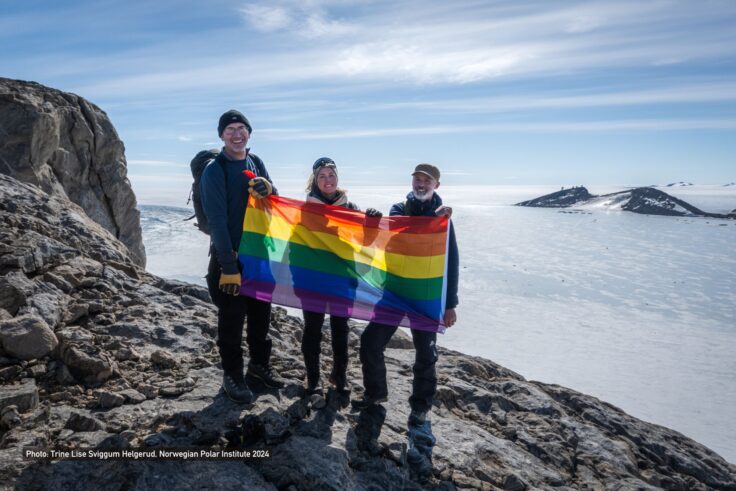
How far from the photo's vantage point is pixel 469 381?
6832 millimetres

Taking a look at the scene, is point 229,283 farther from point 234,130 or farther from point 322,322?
point 234,130

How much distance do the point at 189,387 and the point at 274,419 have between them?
1089 millimetres

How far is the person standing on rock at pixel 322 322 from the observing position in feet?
14.8

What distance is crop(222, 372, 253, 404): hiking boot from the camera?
13.6 feet

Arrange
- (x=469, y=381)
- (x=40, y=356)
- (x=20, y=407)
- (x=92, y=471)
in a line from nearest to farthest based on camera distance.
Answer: (x=92, y=471) → (x=20, y=407) → (x=40, y=356) → (x=469, y=381)

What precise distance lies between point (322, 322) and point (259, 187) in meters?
1.43

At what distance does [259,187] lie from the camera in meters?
4.12

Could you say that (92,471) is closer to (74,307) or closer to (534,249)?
(74,307)

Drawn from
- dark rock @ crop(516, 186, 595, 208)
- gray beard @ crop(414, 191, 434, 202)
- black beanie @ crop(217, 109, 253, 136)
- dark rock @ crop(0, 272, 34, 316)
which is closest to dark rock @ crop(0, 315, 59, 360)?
Result: dark rock @ crop(0, 272, 34, 316)

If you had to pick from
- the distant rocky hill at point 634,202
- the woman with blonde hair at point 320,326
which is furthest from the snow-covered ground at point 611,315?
the distant rocky hill at point 634,202

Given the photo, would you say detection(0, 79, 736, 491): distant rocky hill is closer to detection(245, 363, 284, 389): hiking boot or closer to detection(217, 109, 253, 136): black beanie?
detection(245, 363, 284, 389): hiking boot

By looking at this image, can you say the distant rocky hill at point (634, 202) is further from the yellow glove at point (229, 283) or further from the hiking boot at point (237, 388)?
the yellow glove at point (229, 283)

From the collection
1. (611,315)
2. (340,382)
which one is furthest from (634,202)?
(340,382)

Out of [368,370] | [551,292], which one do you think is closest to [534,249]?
[551,292]
